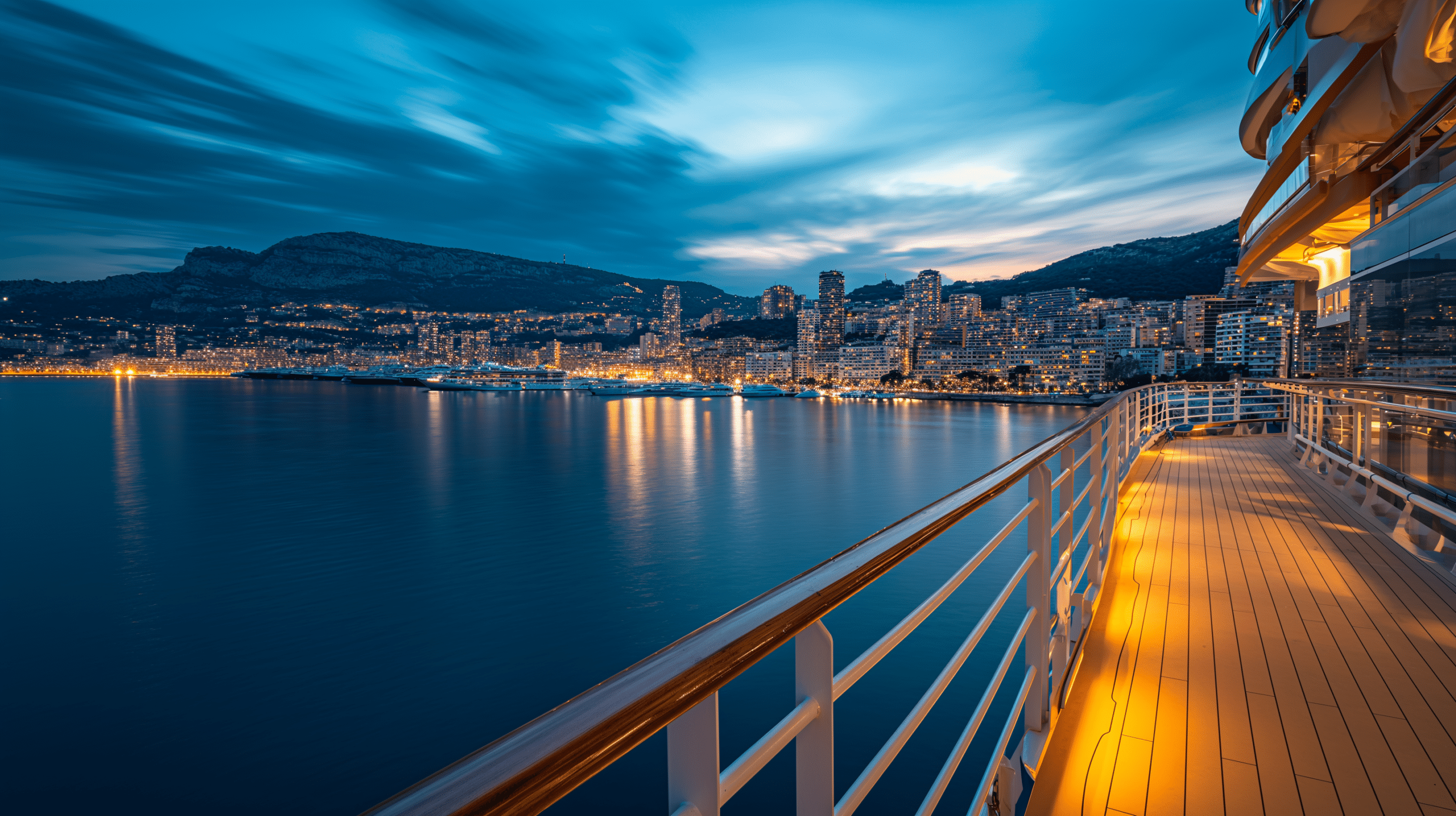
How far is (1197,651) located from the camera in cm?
251

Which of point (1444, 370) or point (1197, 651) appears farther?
point (1444, 370)

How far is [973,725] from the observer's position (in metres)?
1.37

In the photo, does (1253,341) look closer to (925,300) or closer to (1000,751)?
(925,300)

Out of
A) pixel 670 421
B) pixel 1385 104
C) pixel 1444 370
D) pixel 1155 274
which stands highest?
pixel 1155 274

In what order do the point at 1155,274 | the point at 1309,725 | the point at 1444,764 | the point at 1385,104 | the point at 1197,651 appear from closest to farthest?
the point at 1444,764
the point at 1309,725
the point at 1197,651
the point at 1385,104
the point at 1155,274

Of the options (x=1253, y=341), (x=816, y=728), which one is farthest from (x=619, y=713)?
(x=1253, y=341)

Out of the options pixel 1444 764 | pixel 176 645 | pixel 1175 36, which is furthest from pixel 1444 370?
pixel 1175 36

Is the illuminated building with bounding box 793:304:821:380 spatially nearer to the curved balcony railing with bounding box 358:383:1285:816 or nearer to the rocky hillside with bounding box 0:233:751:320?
the rocky hillside with bounding box 0:233:751:320

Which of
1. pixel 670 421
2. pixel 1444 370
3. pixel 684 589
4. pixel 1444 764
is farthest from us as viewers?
pixel 670 421

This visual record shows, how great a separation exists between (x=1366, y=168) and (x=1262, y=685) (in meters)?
6.72

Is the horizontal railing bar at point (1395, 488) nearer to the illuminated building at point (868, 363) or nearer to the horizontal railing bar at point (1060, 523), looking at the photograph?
the horizontal railing bar at point (1060, 523)

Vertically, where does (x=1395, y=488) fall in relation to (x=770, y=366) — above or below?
below

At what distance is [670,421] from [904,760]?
132 feet

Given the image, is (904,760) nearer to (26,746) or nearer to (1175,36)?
(26,746)
